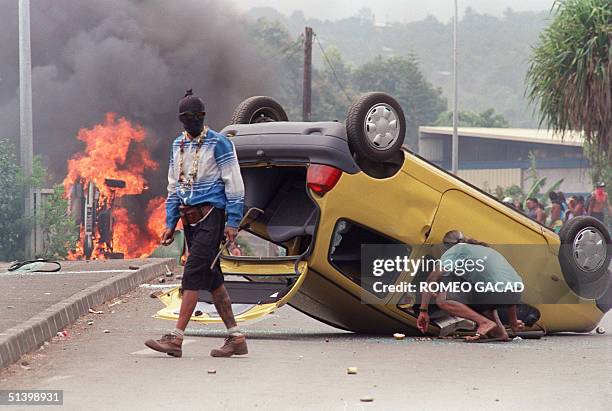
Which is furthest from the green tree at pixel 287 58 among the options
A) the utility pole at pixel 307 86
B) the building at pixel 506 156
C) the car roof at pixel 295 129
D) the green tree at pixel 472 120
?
the car roof at pixel 295 129

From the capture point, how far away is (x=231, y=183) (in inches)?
355

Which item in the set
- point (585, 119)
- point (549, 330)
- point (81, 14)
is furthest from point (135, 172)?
point (549, 330)

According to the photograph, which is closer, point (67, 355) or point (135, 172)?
point (67, 355)

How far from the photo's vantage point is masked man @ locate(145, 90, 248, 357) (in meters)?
8.98

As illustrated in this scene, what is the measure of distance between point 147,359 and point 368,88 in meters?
109

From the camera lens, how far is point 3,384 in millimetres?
7723

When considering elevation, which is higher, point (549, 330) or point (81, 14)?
point (81, 14)

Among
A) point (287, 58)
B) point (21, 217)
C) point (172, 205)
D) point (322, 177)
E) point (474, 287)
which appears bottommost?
point (21, 217)

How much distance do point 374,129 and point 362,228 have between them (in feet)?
2.76

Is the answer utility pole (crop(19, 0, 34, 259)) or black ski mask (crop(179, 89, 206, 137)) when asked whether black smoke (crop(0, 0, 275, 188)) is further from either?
black ski mask (crop(179, 89, 206, 137))

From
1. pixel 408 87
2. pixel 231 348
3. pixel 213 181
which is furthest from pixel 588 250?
pixel 408 87

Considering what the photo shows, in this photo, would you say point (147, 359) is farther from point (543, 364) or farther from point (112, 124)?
point (112, 124)

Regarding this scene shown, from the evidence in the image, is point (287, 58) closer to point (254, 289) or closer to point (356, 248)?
point (356, 248)

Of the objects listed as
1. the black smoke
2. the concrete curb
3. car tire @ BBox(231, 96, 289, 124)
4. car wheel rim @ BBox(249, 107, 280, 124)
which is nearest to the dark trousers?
the concrete curb
